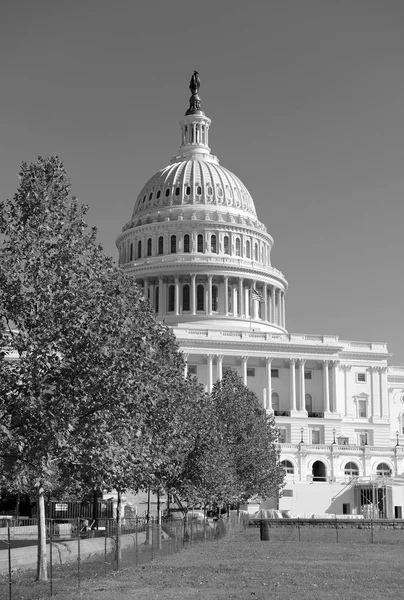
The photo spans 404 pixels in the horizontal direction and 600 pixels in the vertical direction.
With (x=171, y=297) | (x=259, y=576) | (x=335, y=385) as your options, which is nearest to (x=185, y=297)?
(x=171, y=297)

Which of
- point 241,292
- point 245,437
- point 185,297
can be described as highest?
point 241,292

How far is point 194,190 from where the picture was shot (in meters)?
178

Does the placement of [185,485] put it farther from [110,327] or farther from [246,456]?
[110,327]

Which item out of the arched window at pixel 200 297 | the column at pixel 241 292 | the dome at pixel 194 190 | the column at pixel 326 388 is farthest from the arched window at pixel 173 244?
the column at pixel 326 388

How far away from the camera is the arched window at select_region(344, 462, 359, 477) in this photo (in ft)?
427

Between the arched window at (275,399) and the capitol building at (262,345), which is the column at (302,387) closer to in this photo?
the capitol building at (262,345)

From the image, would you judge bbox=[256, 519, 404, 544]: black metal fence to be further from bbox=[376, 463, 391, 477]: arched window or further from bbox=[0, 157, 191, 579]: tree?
bbox=[376, 463, 391, 477]: arched window

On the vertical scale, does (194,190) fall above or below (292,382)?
above

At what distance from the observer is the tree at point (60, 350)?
27359 millimetres

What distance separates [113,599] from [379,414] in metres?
124

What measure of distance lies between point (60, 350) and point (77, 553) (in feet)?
44.5

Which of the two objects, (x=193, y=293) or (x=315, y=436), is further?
(x=193, y=293)

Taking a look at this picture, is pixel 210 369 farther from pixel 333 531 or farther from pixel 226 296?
pixel 333 531

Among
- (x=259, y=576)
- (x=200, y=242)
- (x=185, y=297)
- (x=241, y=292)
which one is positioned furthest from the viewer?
(x=200, y=242)
